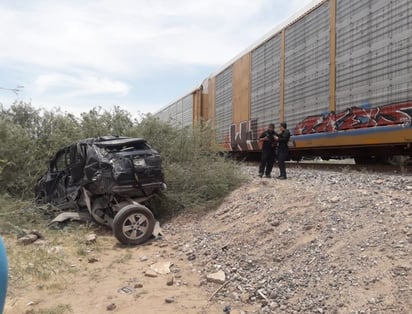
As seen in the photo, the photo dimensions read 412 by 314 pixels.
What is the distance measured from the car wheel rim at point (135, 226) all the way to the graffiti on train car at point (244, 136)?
6948 millimetres

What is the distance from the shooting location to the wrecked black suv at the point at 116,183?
7.87 metres

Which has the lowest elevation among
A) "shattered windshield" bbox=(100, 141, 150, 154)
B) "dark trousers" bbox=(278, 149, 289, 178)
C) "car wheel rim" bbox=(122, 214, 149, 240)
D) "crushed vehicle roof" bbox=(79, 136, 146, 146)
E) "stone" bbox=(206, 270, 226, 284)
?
"stone" bbox=(206, 270, 226, 284)

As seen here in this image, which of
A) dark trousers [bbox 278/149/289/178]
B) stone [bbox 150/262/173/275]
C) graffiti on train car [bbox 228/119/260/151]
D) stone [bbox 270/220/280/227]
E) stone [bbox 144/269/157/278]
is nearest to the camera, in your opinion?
stone [bbox 144/269/157/278]

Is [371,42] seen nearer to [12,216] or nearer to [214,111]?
[12,216]

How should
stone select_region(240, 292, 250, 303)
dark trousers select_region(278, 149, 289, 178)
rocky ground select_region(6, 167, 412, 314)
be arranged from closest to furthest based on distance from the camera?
rocky ground select_region(6, 167, 412, 314)
stone select_region(240, 292, 250, 303)
dark trousers select_region(278, 149, 289, 178)

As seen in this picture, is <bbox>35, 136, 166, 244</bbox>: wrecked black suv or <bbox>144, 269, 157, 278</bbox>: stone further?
<bbox>35, 136, 166, 244</bbox>: wrecked black suv

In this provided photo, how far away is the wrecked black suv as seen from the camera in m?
7.87

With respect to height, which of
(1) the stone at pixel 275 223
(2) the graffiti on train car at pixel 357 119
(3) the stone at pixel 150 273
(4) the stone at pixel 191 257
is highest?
(2) the graffiti on train car at pixel 357 119

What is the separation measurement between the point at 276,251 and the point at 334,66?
5.95m

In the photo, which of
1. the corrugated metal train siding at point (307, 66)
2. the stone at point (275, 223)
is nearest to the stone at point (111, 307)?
the stone at point (275, 223)

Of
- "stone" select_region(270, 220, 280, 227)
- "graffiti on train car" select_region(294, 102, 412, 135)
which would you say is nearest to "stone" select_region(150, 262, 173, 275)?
"stone" select_region(270, 220, 280, 227)

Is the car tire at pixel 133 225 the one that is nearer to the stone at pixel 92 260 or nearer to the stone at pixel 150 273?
the stone at pixel 92 260

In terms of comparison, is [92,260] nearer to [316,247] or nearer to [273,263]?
[273,263]

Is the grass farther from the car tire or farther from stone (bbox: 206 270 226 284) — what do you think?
the car tire
